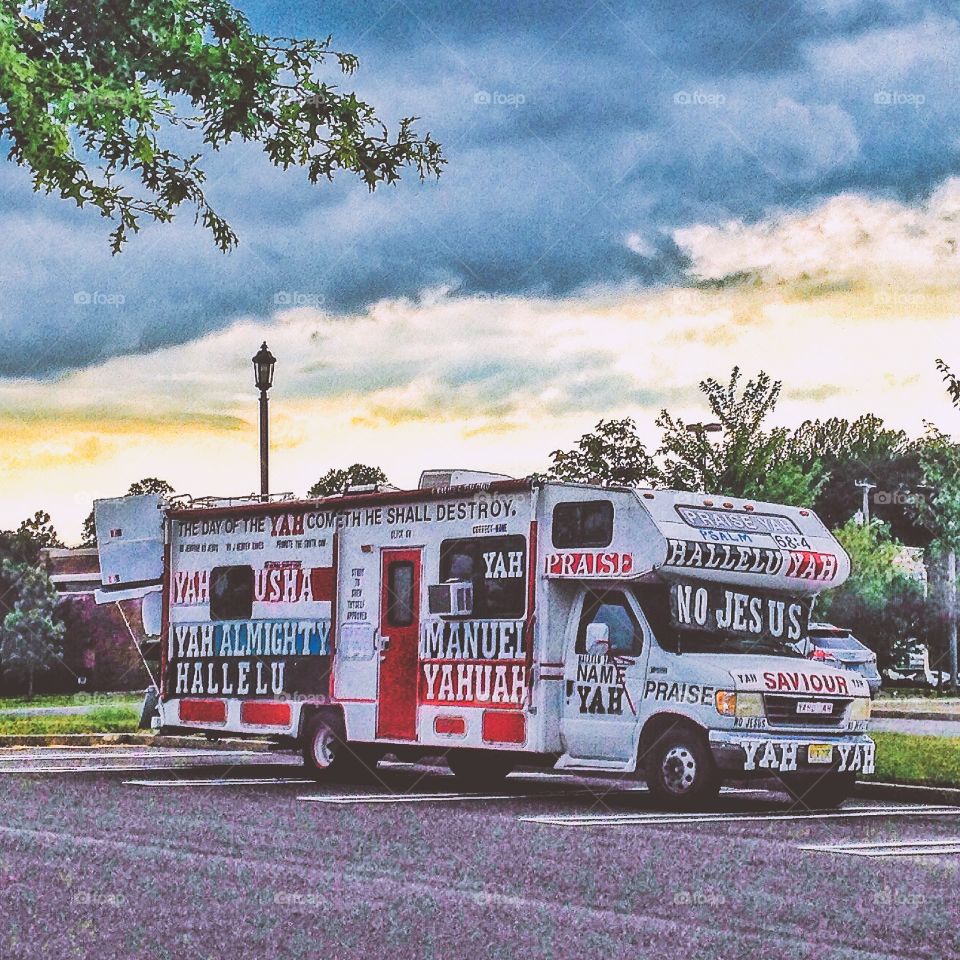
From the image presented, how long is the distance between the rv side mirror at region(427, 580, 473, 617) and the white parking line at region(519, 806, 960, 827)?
9.06 ft

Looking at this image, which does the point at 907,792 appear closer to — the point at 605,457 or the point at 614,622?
the point at 614,622

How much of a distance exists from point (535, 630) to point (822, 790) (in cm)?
296

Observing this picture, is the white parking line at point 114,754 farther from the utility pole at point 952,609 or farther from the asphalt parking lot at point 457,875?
the utility pole at point 952,609

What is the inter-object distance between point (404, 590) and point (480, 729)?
175 cm

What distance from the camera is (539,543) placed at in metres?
15.7

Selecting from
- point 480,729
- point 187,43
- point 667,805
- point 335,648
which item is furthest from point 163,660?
point 187,43

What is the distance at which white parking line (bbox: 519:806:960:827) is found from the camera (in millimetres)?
13461

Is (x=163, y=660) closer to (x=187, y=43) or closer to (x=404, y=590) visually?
(x=404, y=590)

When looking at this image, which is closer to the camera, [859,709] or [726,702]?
[726,702]

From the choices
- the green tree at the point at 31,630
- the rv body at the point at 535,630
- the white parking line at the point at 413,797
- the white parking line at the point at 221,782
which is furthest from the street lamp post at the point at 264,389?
the green tree at the point at 31,630

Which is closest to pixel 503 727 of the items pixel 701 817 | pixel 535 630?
pixel 535 630

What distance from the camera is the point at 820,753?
14742 millimetres

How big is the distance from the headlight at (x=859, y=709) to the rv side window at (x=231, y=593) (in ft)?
21.7

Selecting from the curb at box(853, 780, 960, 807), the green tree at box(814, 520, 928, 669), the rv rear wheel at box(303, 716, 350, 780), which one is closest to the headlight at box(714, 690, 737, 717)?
the curb at box(853, 780, 960, 807)
